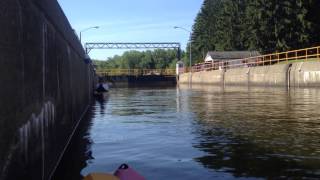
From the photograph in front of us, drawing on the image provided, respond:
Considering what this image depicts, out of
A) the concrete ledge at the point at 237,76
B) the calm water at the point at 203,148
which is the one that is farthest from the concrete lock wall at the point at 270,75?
the calm water at the point at 203,148

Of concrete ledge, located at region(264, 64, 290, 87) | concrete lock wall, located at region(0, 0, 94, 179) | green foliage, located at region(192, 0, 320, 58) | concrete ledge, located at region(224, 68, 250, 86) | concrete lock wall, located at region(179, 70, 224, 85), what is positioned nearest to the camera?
concrete lock wall, located at region(0, 0, 94, 179)

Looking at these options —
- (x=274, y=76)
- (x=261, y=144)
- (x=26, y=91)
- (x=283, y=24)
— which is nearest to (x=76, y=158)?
(x=261, y=144)

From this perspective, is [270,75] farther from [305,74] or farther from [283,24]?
[283,24]

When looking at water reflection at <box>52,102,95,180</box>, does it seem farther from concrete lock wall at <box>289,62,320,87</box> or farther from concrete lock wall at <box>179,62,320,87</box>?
concrete lock wall at <box>179,62,320,87</box>

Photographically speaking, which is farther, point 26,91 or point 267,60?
point 267,60

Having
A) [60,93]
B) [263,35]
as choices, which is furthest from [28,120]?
[263,35]

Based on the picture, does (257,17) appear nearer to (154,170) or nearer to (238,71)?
(238,71)

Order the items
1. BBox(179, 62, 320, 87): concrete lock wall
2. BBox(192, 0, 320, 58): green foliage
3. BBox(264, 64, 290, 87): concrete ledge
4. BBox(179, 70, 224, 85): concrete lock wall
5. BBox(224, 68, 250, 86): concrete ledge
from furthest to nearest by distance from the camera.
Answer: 1. BBox(179, 70, 224, 85): concrete lock wall
2. BBox(192, 0, 320, 58): green foliage
3. BBox(224, 68, 250, 86): concrete ledge
4. BBox(264, 64, 290, 87): concrete ledge
5. BBox(179, 62, 320, 87): concrete lock wall

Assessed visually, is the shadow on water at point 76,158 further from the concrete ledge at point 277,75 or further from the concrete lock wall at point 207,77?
the concrete lock wall at point 207,77

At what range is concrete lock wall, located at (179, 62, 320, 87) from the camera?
41.6 m

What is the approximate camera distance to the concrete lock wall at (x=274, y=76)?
136 feet

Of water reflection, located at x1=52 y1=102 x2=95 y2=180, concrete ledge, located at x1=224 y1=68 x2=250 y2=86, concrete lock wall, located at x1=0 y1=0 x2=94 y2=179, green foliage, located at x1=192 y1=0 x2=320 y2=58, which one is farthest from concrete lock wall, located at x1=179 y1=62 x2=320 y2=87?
concrete lock wall, located at x1=0 y1=0 x2=94 y2=179

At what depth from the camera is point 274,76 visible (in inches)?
1950

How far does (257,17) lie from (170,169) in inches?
2297
